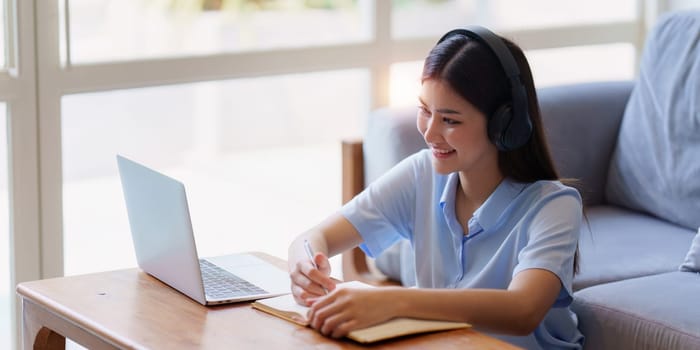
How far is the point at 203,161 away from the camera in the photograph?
2854 millimetres

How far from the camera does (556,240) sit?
1800 millimetres

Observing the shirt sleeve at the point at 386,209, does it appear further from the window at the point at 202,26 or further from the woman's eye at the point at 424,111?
the window at the point at 202,26

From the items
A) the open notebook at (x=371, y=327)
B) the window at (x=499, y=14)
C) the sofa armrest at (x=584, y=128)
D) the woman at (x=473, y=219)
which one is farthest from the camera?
the window at (x=499, y=14)

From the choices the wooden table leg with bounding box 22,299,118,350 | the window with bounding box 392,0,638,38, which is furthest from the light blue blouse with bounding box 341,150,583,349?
the window with bounding box 392,0,638,38

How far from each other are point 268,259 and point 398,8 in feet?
3.91

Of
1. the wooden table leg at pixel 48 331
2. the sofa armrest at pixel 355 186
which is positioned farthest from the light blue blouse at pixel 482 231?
the sofa armrest at pixel 355 186

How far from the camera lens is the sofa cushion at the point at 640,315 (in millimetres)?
2041

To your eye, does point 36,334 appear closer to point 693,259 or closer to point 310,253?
point 310,253

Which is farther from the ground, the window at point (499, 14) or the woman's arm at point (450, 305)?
the window at point (499, 14)

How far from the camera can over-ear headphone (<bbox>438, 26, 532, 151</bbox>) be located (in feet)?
5.95

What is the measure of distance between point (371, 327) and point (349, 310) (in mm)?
39

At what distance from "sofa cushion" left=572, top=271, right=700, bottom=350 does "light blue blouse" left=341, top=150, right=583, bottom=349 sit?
4.2 inches

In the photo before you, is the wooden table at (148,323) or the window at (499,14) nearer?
the wooden table at (148,323)

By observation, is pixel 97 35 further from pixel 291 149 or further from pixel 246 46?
pixel 291 149
